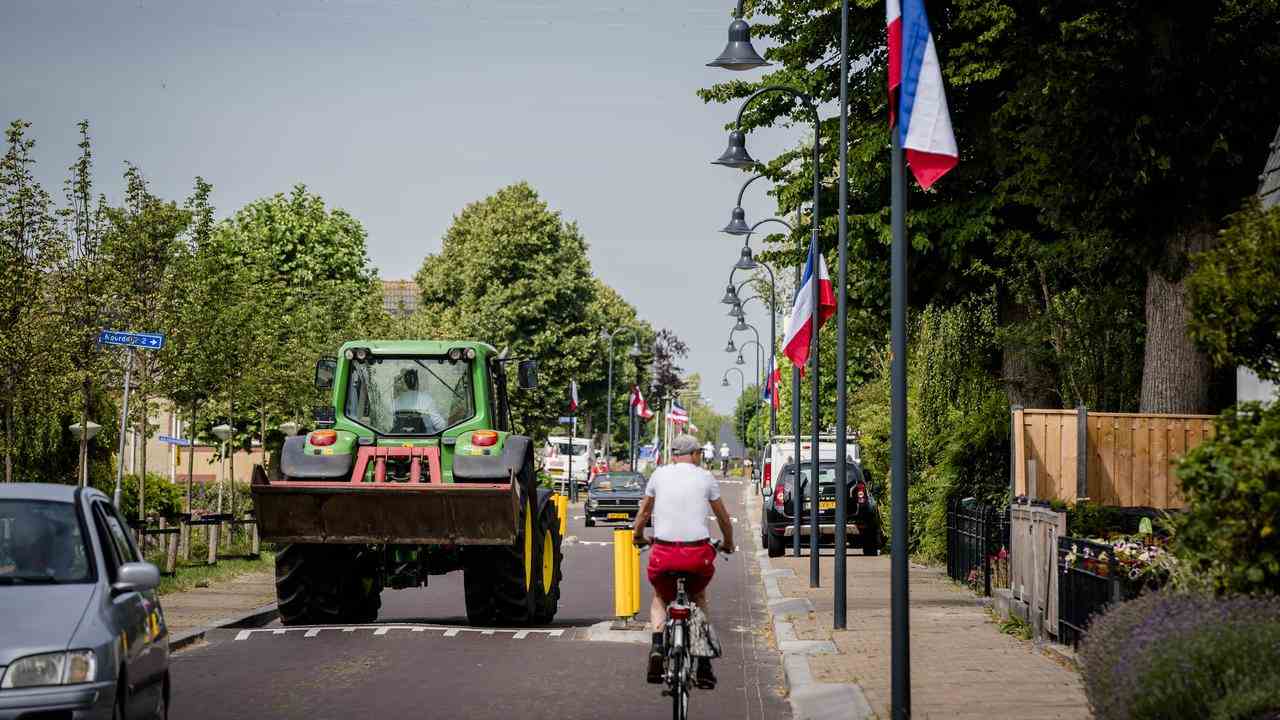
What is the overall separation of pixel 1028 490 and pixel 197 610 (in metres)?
9.45

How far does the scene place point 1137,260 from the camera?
20469 millimetres

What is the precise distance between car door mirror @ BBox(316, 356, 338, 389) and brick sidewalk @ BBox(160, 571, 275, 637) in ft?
8.97

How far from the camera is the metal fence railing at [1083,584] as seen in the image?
502 inches

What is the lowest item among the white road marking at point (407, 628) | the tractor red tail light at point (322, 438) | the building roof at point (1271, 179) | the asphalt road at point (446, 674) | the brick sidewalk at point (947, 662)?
the asphalt road at point (446, 674)

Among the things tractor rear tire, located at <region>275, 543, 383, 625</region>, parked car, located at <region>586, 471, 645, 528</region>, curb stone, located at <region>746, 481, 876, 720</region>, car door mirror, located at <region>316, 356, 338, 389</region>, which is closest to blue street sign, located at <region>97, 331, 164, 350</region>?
car door mirror, located at <region>316, 356, 338, 389</region>

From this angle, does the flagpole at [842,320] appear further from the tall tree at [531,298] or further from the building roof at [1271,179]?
the tall tree at [531,298]

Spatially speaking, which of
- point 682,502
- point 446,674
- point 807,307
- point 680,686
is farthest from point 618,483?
point 680,686

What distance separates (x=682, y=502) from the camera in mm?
11734

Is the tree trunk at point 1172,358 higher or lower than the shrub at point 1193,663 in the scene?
higher

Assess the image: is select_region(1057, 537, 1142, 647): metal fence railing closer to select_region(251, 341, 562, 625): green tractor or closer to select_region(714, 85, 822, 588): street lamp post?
select_region(251, 341, 562, 625): green tractor

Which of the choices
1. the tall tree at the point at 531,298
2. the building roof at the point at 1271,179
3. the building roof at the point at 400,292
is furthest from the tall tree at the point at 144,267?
the building roof at the point at 400,292

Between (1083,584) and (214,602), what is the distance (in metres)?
11.2

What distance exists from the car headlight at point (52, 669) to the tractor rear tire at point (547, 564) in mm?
10221

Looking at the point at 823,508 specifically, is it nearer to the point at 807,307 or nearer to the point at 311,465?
the point at 807,307
